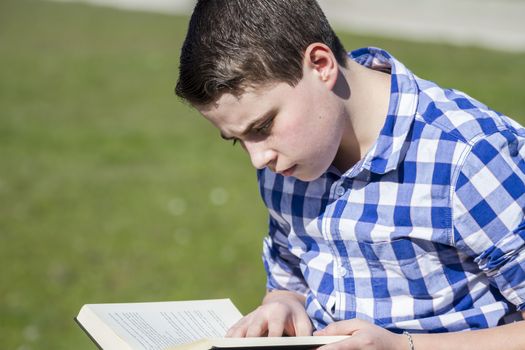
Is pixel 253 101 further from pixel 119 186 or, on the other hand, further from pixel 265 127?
pixel 119 186

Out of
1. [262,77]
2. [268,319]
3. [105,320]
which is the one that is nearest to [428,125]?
[262,77]

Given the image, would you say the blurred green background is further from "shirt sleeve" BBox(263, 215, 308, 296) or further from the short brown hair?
the short brown hair

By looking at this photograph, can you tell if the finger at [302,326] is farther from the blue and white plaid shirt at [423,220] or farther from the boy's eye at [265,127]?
the boy's eye at [265,127]

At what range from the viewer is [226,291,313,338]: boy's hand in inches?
82.7

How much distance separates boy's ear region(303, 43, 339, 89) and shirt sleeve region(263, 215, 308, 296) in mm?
556

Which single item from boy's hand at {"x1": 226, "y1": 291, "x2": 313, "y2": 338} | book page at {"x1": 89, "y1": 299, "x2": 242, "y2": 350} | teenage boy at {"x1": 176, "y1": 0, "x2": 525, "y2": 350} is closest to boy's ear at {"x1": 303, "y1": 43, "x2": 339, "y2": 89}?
teenage boy at {"x1": 176, "y1": 0, "x2": 525, "y2": 350}

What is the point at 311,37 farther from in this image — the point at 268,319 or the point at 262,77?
the point at 268,319

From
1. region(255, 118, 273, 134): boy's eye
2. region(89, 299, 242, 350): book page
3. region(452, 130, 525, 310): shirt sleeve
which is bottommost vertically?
region(89, 299, 242, 350): book page

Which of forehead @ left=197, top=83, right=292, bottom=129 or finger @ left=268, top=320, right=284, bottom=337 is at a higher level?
forehead @ left=197, top=83, right=292, bottom=129

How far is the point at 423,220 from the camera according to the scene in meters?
2.00

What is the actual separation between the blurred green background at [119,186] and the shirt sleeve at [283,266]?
207 centimetres

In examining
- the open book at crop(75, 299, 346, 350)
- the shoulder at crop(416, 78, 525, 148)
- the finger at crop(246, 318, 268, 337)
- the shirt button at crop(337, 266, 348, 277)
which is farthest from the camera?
the shirt button at crop(337, 266, 348, 277)

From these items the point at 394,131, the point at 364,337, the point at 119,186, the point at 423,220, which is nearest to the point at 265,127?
the point at 394,131

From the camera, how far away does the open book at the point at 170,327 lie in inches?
72.3
